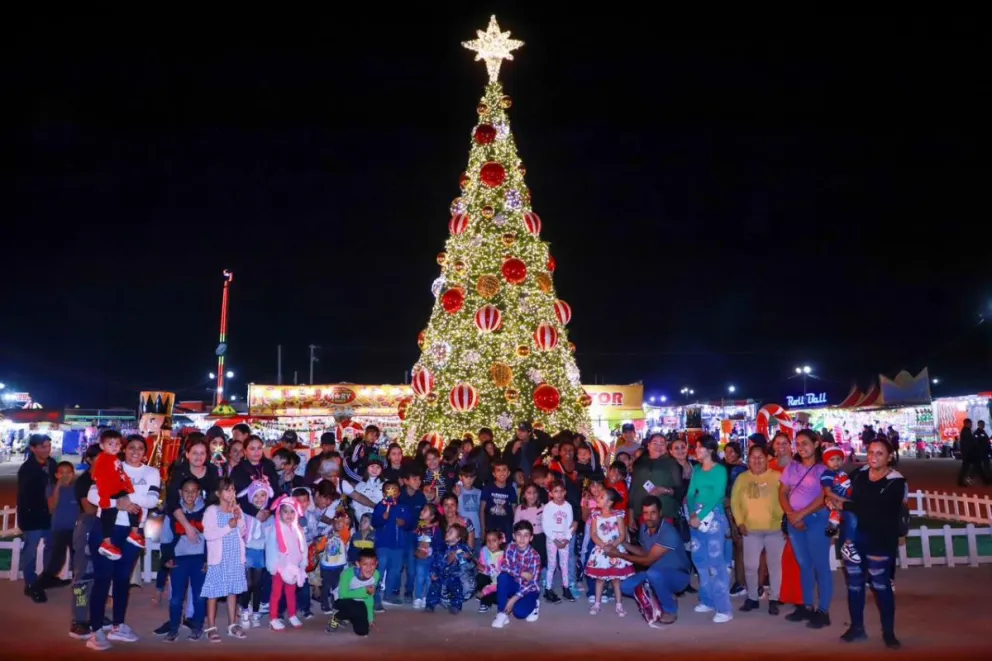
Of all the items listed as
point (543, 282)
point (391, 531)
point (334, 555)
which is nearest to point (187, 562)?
point (334, 555)

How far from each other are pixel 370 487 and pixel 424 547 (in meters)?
0.98

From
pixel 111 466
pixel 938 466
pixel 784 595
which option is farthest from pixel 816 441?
pixel 938 466

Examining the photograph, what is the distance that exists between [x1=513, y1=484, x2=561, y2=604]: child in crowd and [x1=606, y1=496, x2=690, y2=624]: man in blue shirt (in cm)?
83

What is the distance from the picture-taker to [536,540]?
8258 mm

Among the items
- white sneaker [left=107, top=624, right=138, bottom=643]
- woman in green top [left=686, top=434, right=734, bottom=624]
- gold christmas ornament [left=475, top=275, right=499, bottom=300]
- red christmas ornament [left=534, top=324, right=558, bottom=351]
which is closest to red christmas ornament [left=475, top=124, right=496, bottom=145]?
gold christmas ornament [left=475, top=275, right=499, bottom=300]

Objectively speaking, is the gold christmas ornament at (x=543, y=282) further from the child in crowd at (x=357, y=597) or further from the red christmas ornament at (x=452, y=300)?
the child in crowd at (x=357, y=597)

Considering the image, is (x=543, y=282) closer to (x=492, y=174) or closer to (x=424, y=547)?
(x=492, y=174)

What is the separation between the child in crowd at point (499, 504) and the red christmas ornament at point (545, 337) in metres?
8.42

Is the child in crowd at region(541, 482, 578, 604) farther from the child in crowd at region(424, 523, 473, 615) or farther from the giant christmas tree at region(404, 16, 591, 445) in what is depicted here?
the giant christmas tree at region(404, 16, 591, 445)

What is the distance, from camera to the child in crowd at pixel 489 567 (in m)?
7.80

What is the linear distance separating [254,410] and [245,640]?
2633 cm

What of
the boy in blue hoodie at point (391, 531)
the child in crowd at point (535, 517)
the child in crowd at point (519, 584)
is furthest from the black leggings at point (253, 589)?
the child in crowd at point (535, 517)

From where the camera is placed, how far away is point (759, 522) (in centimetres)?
752

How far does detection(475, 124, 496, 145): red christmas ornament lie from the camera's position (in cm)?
1770
